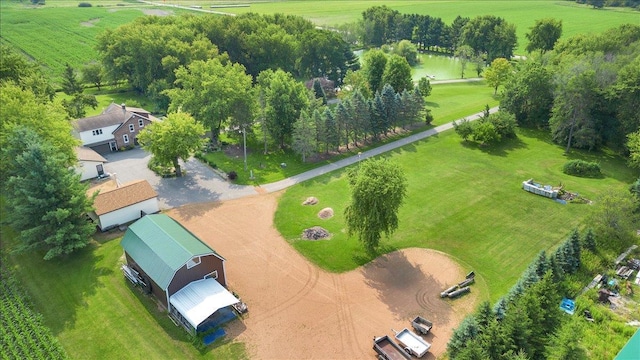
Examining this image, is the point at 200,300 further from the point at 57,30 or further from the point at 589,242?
the point at 57,30

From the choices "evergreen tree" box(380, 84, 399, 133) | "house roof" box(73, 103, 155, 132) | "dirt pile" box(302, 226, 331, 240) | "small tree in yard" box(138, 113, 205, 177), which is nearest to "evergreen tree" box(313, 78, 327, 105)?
"evergreen tree" box(380, 84, 399, 133)

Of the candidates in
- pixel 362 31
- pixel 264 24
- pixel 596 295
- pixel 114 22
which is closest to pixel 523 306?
pixel 596 295

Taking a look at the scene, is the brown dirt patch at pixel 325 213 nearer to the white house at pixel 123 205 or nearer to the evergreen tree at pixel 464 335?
the white house at pixel 123 205

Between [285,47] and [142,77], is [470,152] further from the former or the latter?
[142,77]

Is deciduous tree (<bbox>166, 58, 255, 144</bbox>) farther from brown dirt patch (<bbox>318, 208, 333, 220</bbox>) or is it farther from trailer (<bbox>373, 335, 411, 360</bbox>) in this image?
trailer (<bbox>373, 335, 411, 360</bbox>)

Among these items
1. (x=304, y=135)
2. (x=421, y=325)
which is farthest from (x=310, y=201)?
(x=421, y=325)

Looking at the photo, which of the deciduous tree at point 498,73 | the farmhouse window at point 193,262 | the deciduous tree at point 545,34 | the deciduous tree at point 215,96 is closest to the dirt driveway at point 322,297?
the farmhouse window at point 193,262
